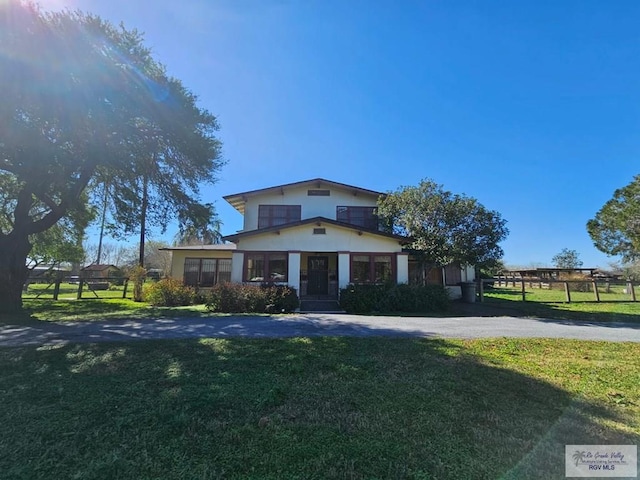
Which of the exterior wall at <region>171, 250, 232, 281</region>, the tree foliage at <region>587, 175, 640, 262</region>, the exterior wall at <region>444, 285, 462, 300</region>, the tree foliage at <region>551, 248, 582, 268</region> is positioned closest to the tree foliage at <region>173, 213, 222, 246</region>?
the exterior wall at <region>171, 250, 232, 281</region>

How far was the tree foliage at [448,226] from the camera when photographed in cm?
1524

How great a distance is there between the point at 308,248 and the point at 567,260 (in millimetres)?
51682

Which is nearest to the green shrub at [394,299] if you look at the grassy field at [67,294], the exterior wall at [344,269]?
the exterior wall at [344,269]

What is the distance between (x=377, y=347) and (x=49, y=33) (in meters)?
12.5

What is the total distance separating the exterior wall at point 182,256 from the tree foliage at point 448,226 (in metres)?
11.8

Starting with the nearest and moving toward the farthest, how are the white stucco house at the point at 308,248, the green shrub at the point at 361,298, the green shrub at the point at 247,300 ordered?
1. the green shrub at the point at 247,300
2. the green shrub at the point at 361,298
3. the white stucco house at the point at 308,248

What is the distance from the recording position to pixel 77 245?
2133 centimetres

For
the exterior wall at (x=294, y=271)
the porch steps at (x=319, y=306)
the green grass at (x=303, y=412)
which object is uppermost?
the exterior wall at (x=294, y=271)

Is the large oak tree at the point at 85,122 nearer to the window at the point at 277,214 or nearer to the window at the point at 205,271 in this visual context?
the window at the point at 277,214

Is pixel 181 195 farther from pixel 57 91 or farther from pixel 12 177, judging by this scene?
pixel 12 177

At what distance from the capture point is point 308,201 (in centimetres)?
2039

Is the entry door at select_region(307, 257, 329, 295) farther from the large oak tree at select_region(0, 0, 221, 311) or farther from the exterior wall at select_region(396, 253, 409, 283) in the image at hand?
the large oak tree at select_region(0, 0, 221, 311)

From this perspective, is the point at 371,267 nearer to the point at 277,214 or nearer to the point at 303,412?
the point at 277,214

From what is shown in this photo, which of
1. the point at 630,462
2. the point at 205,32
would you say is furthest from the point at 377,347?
the point at 205,32
